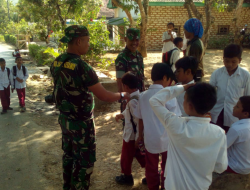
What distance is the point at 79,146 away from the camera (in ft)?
8.48

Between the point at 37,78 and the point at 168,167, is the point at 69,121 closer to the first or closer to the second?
the point at 168,167

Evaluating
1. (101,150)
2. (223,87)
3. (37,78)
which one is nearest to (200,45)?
(223,87)

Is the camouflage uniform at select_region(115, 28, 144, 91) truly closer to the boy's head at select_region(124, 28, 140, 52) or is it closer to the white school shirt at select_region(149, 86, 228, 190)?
the boy's head at select_region(124, 28, 140, 52)

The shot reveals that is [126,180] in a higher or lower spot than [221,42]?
lower

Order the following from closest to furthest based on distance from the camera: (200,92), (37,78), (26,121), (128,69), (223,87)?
(200,92)
(223,87)
(128,69)
(26,121)
(37,78)

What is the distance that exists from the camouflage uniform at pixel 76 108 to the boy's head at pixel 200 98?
1017 millimetres

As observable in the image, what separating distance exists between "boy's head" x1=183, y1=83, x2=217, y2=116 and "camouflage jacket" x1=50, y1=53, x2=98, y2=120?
1.02m

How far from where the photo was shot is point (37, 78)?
A: 10094 millimetres

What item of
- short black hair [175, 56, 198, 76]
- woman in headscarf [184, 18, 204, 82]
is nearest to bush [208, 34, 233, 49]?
→ woman in headscarf [184, 18, 204, 82]

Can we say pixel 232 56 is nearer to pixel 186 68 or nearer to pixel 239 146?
pixel 186 68

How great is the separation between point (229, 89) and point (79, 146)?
1.86 m

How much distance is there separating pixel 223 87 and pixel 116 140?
221cm

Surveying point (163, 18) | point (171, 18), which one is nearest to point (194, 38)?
point (163, 18)

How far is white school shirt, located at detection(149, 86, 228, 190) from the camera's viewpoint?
1.73 m
